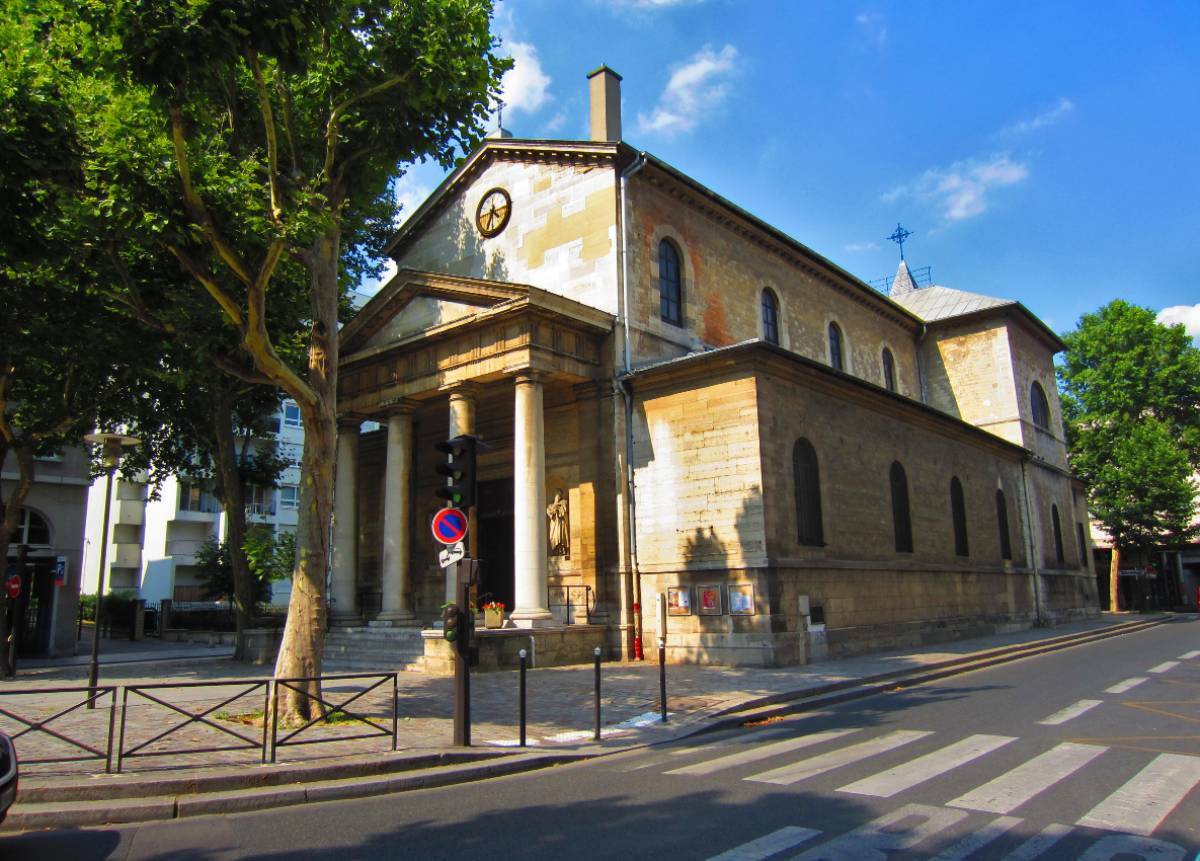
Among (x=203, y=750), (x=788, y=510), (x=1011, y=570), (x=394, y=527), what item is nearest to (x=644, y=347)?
(x=788, y=510)

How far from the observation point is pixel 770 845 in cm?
505

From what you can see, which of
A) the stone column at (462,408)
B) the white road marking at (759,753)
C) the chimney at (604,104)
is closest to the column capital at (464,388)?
the stone column at (462,408)

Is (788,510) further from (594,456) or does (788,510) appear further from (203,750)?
(203,750)

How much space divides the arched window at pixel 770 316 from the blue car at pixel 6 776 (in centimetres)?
2053

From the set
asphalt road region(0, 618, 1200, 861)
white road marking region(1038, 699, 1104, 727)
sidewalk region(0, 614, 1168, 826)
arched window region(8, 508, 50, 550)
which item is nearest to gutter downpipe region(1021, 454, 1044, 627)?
sidewalk region(0, 614, 1168, 826)

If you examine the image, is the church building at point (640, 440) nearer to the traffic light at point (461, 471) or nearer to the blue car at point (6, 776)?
the traffic light at point (461, 471)

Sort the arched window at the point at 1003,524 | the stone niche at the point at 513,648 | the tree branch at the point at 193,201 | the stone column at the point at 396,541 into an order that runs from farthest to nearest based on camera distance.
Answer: the arched window at the point at 1003,524 < the stone column at the point at 396,541 < the stone niche at the point at 513,648 < the tree branch at the point at 193,201

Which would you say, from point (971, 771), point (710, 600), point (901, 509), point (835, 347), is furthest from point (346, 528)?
point (971, 771)

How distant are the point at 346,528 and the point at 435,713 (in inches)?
452

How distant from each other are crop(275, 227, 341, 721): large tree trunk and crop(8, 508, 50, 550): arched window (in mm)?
19058

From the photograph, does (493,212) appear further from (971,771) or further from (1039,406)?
(1039,406)

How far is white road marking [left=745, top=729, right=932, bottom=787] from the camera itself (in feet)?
22.8

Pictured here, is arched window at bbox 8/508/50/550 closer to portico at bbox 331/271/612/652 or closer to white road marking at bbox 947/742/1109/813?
portico at bbox 331/271/612/652

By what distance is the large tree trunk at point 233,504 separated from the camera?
19.4 metres
